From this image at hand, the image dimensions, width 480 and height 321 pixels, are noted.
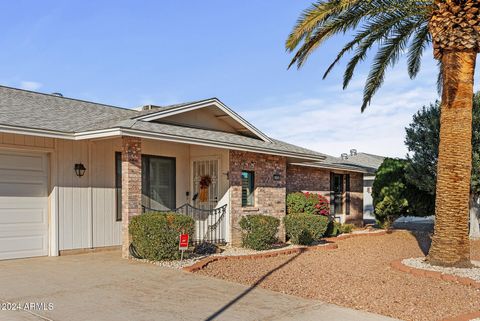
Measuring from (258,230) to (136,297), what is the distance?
5.39m

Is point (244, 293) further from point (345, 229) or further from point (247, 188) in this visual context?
point (345, 229)

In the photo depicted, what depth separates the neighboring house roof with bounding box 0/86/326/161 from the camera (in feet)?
32.0

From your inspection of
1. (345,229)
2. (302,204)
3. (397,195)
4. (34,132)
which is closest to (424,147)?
(397,195)

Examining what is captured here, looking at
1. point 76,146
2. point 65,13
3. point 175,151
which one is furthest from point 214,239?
point 65,13

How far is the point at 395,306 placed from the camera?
689cm

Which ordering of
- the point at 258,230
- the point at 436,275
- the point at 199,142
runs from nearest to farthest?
1. the point at 436,275
2. the point at 199,142
3. the point at 258,230

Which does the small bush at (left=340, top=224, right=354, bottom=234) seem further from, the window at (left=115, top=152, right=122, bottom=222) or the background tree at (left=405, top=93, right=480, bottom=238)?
the window at (left=115, top=152, right=122, bottom=222)

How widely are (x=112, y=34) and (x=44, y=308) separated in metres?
10.4

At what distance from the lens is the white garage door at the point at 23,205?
10.0 m

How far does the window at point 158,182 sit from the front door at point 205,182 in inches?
27.8

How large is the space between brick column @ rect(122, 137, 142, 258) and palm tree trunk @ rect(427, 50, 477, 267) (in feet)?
20.8

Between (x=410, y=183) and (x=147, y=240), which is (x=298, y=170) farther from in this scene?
(x=147, y=240)

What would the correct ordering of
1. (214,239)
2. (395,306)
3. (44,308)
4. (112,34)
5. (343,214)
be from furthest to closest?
1. (343,214)
2. (112,34)
3. (214,239)
4. (395,306)
5. (44,308)

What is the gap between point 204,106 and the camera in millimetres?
12977
